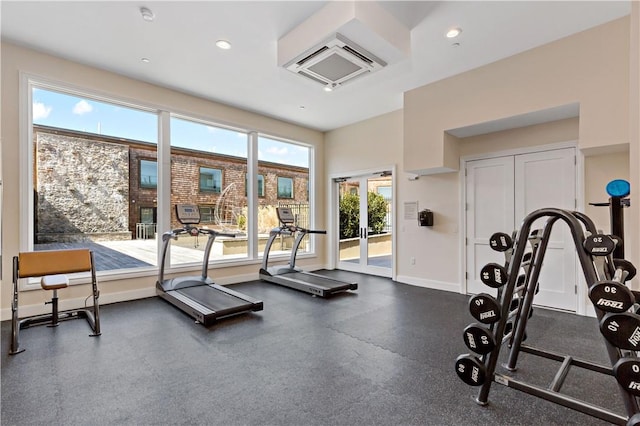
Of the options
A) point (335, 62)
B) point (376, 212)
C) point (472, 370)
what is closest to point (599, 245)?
point (472, 370)

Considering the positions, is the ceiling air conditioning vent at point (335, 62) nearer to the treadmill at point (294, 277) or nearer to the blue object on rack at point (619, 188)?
the blue object on rack at point (619, 188)

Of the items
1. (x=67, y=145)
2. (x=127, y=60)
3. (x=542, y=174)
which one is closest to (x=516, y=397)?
(x=542, y=174)

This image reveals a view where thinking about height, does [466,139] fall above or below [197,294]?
above

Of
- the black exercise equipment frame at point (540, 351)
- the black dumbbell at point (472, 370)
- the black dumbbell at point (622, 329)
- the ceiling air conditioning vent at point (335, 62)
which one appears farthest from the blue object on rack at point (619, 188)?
the ceiling air conditioning vent at point (335, 62)

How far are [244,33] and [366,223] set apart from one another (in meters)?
4.58

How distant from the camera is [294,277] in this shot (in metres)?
5.78

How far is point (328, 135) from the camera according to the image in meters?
7.65

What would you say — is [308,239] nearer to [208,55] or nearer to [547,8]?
[208,55]

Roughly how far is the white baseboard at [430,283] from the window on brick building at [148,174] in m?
4.78

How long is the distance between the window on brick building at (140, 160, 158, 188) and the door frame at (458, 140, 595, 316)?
516 centimetres

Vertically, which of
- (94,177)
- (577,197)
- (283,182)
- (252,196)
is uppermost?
(283,182)

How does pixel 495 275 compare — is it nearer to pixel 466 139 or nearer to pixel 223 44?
pixel 466 139

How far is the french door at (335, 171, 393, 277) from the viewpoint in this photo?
6.72m

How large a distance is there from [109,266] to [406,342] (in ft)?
14.4
